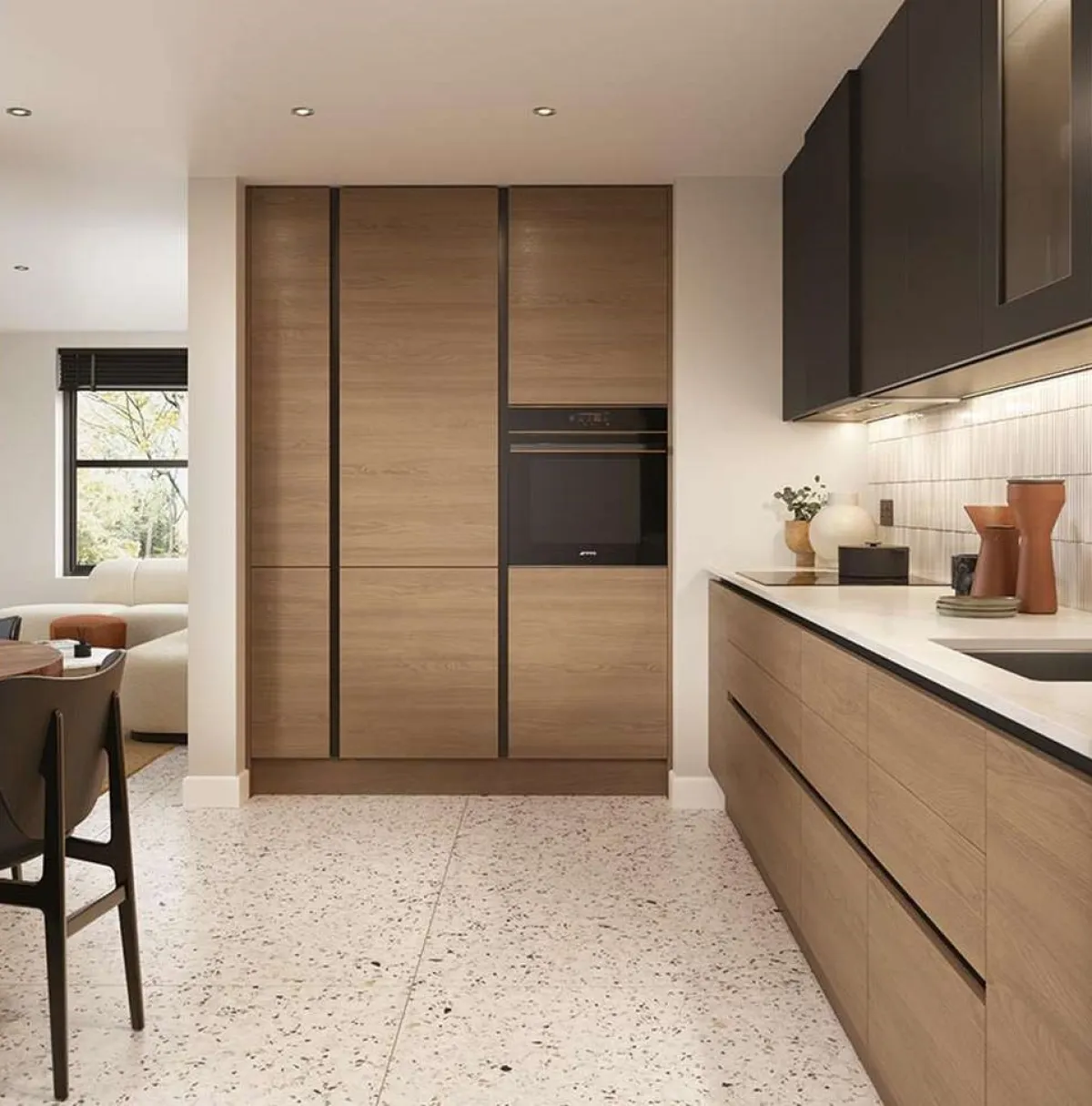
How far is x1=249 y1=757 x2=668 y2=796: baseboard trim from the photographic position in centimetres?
480

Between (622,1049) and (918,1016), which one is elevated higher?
(918,1016)

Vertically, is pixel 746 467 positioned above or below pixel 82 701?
above

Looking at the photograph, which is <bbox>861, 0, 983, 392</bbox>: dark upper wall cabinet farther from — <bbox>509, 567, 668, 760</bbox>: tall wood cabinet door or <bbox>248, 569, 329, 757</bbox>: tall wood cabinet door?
<bbox>248, 569, 329, 757</bbox>: tall wood cabinet door

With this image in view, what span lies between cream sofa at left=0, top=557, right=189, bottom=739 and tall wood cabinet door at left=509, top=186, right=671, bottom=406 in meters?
2.16

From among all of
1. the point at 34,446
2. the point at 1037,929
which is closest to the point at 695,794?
the point at 1037,929

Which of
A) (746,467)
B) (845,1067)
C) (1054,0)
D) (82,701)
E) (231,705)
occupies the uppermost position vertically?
(1054,0)

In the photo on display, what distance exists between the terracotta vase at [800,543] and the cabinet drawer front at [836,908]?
5.84 feet

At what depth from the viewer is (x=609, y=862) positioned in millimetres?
3922

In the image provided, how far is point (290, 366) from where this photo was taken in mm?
4738

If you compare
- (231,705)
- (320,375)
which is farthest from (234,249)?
(231,705)

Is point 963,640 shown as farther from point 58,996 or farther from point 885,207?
point 58,996

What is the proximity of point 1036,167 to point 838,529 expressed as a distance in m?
2.12

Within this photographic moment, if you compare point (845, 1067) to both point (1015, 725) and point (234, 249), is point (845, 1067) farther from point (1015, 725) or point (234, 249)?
point (234, 249)

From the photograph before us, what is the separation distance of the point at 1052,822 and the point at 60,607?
7.13 m
